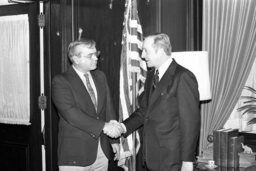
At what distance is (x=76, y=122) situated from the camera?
321 centimetres

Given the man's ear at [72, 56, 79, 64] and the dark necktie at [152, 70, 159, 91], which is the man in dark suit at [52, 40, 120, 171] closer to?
the man's ear at [72, 56, 79, 64]

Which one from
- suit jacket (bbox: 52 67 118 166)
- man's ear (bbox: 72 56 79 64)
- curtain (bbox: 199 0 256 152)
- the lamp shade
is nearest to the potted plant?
curtain (bbox: 199 0 256 152)

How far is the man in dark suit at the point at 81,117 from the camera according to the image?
3.22 m

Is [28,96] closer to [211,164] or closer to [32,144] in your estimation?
[32,144]

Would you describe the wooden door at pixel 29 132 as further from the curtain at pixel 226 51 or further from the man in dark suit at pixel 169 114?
the curtain at pixel 226 51

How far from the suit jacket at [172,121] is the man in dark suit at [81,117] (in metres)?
0.41

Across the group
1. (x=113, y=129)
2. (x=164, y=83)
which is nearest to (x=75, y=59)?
(x=113, y=129)

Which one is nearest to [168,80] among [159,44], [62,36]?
[159,44]

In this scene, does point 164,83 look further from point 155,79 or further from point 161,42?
point 161,42

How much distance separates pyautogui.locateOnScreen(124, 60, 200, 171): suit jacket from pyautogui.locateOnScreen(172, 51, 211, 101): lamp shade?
1.70 feet

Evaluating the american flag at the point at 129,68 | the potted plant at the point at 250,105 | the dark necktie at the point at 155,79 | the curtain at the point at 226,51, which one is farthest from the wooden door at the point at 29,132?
the potted plant at the point at 250,105

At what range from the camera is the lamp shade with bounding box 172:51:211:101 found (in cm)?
358

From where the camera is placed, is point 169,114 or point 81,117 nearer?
point 169,114

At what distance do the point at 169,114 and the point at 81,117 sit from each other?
2.24 ft
